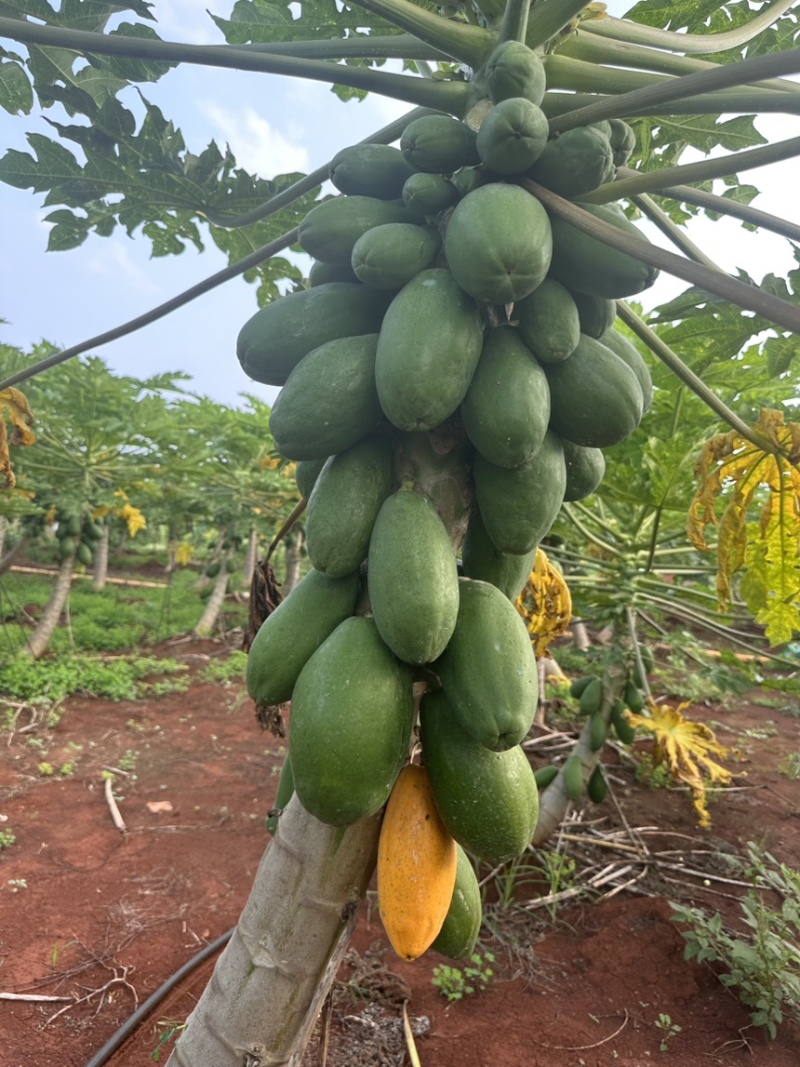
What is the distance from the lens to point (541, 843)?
12.2 feet

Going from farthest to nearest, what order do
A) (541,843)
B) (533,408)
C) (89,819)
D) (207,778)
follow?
(207,778), (89,819), (541,843), (533,408)

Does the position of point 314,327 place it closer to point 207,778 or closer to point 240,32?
point 240,32

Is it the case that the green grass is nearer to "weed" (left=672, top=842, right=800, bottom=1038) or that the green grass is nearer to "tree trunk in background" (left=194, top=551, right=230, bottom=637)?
"tree trunk in background" (left=194, top=551, right=230, bottom=637)

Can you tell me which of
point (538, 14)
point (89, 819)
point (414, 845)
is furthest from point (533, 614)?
point (89, 819)

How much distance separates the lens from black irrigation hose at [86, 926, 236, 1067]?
7.18 ft

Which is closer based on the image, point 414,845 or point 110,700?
point 414,845

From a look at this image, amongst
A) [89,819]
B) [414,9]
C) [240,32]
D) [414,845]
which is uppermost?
[240,32]

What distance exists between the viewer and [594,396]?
1048 millimetres

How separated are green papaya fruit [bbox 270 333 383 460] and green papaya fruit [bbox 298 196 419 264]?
0.19 m

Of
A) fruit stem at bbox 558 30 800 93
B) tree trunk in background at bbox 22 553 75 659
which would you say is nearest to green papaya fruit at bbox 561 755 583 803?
fruit stem at bbox 558 30 800 93

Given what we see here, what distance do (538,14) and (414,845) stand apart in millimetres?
1418

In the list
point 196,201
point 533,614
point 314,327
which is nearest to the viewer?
point 314,327

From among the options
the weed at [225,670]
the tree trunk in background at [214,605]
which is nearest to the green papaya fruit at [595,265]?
the weed at [225,670]

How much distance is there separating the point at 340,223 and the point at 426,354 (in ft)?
1.15
